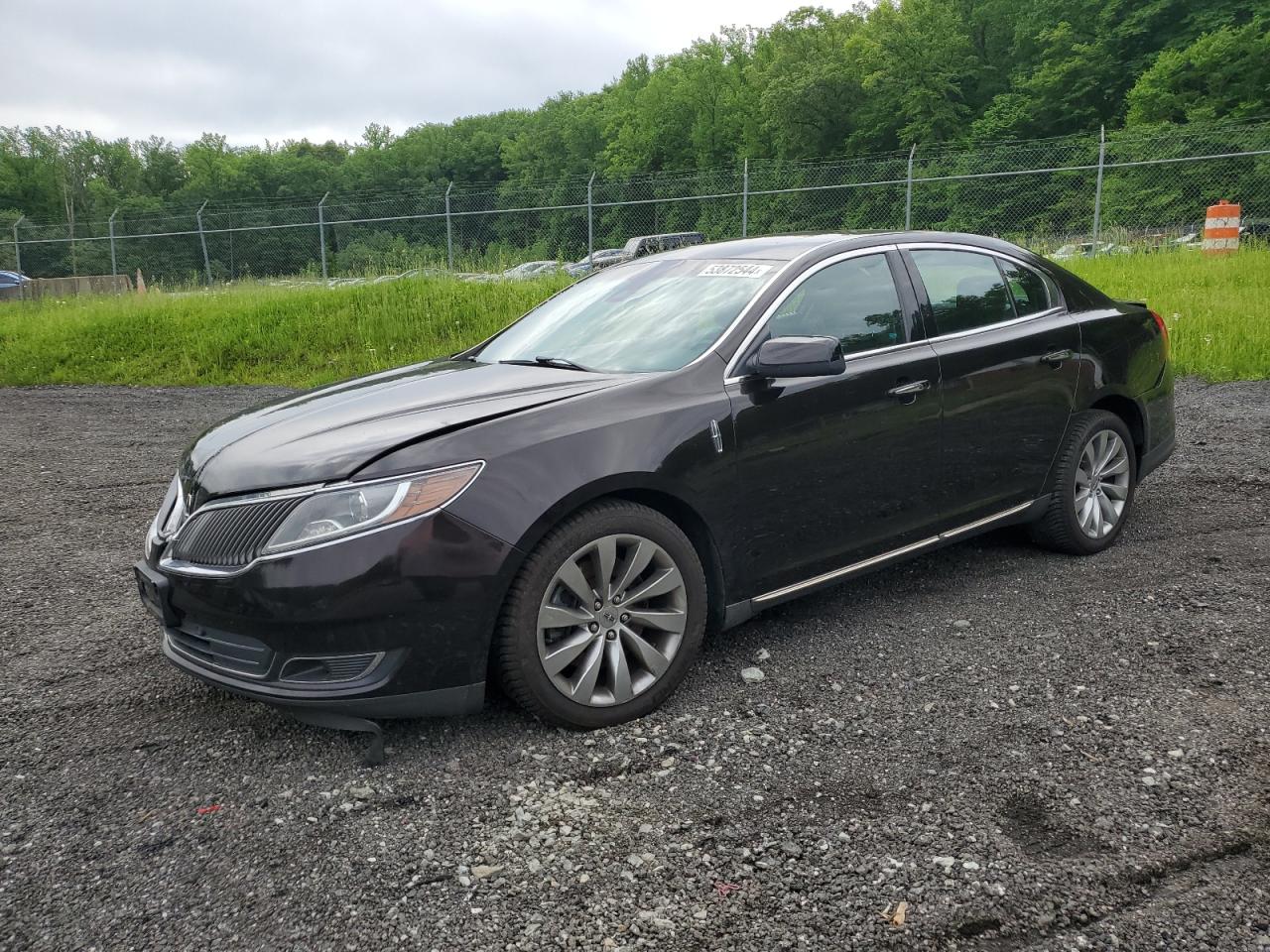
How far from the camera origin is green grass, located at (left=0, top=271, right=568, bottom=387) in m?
13.6

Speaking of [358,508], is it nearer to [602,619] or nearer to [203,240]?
[602,619]

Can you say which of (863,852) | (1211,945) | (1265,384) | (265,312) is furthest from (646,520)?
(265,312)

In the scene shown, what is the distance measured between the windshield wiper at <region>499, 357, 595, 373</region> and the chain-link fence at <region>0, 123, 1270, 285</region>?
13853mm

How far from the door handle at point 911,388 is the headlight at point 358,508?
1906 millimetres

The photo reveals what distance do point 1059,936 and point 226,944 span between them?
192 centimetres

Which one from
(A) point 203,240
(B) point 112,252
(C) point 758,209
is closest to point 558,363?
(C) point 758,209

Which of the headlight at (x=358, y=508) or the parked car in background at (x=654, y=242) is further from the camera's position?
the parked car in background at (x=654, y=242)

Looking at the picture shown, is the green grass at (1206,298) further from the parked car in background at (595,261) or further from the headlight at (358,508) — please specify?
the headlight at (358,508)

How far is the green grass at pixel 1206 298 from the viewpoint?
10.3m

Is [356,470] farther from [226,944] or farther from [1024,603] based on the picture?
[1024,603]

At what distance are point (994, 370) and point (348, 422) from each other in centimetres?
276

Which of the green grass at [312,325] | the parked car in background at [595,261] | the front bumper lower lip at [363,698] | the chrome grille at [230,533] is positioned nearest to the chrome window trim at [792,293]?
the front bumper lower lip at [363,698]

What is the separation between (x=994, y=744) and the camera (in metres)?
3.17

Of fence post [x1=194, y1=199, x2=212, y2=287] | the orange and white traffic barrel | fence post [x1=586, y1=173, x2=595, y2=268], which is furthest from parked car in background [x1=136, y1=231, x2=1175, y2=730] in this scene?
fence post [x1=194, y1=199, x2=212, y2=287]
